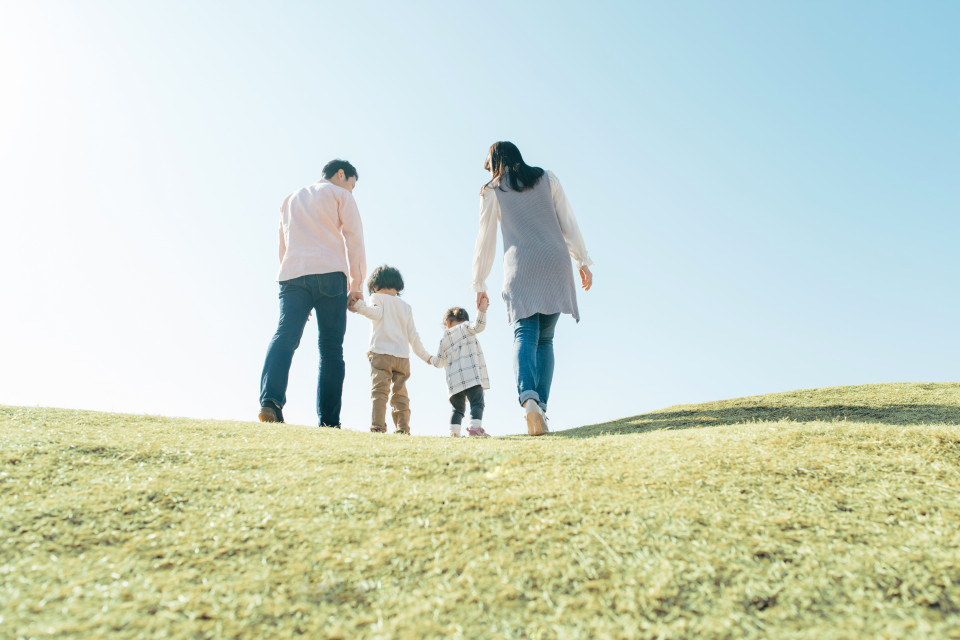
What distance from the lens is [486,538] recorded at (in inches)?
66.6

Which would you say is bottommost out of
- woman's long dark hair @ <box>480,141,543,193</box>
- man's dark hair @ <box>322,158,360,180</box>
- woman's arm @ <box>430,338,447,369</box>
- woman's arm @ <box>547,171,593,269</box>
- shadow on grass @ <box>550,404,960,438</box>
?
shadow on grass @ <box>550,404,960,438</box>

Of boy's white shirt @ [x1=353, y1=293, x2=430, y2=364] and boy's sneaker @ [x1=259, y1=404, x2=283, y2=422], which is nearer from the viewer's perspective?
boy's sneaker @ [x1=259, y1=404, x2=283, y2=422]

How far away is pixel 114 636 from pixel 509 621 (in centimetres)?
83

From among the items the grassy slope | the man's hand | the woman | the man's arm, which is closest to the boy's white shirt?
the man's hand

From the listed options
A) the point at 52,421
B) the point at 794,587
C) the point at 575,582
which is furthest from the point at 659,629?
the point at 52,421

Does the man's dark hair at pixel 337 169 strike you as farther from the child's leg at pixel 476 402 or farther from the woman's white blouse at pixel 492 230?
the child's leg at pixel 476 402

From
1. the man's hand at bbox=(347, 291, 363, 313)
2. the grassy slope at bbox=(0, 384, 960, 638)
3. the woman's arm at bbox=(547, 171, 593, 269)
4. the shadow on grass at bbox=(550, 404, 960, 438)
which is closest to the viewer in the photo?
the grassy slope at bbox=(0, 384, 960, 638)

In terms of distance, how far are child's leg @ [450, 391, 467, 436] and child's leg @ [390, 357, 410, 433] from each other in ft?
1.72

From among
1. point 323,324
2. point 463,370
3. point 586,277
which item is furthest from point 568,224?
point 463,370

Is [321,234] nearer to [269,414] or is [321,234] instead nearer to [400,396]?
[269,414]

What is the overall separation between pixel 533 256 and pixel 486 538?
3.24m

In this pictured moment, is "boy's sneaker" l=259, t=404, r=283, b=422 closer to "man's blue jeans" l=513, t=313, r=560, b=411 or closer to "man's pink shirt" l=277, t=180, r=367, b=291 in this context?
"man's pink shirt" l=277, t=180, r=367, b=291

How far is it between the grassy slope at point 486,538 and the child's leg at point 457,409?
4372mm

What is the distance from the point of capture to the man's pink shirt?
522cm
